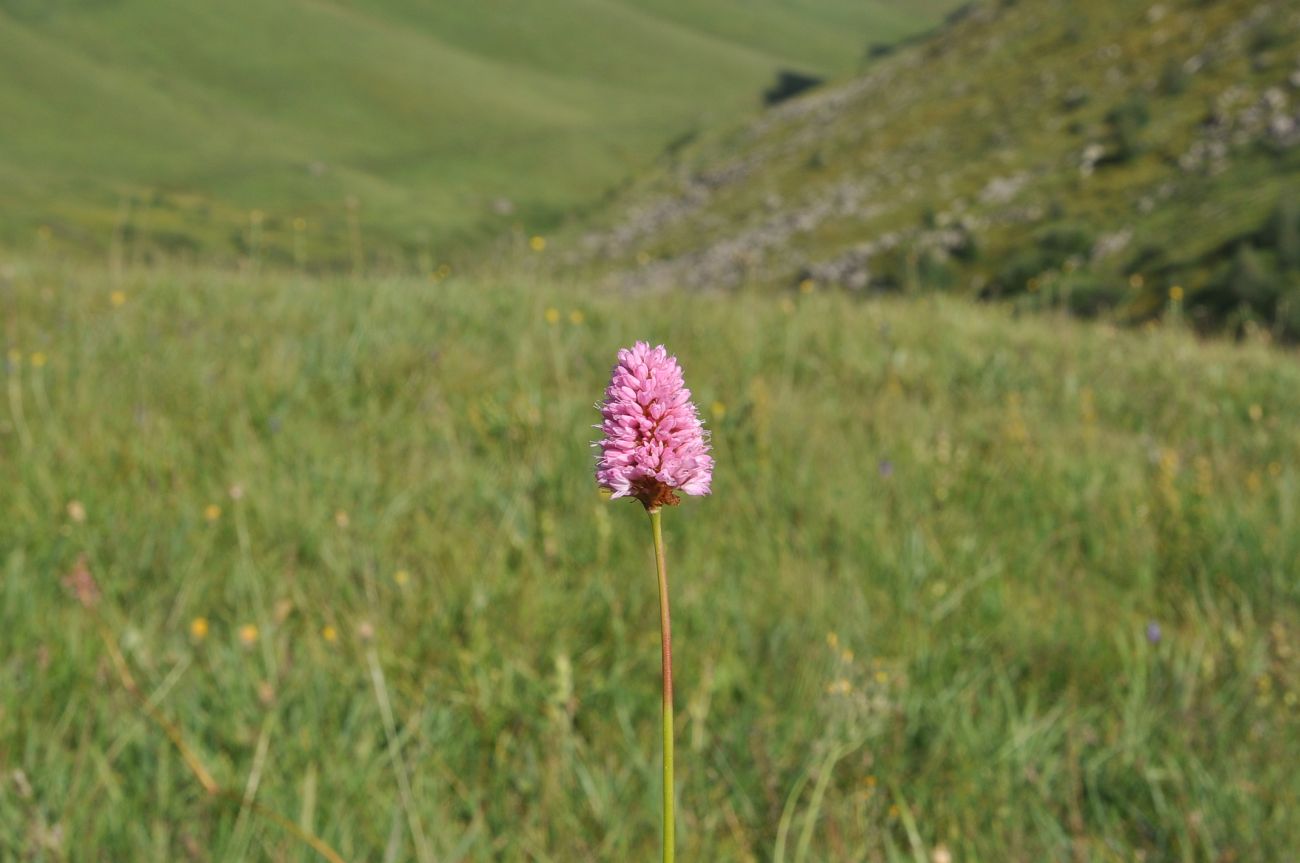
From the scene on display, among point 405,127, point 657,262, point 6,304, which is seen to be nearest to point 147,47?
point 405,127

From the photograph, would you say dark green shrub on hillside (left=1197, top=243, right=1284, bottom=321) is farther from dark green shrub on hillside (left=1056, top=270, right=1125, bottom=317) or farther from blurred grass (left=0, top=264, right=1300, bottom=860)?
blurred grass (left=0, top=264, right=1300, bottom=860)

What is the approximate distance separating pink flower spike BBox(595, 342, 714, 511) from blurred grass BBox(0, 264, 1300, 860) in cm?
110

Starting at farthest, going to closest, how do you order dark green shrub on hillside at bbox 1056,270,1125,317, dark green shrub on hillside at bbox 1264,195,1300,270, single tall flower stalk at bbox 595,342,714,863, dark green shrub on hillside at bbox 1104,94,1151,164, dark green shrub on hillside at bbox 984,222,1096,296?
dark green shrub on hillside at bbox 1104,94,1151,164 < dark green shrub on hillside at bbox 984,222,1096,296 < dark green shrub on hillside at bbox 1056,270,1125,317 < dark green shrub on hillside at bbox 1264,195,1300,270 < single tall flower stalk at bbox 595,342,714,863

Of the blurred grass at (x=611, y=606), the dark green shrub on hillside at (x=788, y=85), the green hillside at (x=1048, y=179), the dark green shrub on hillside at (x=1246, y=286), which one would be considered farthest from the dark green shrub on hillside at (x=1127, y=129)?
the dark green shrub on hillside at (x=788, y=85)

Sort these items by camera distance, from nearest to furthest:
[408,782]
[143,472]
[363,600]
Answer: [408,782] → [363,600] → [143,472]

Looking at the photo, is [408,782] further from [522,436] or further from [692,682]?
[522,436]

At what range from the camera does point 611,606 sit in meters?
3.02

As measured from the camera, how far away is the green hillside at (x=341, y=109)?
67188 millimetres

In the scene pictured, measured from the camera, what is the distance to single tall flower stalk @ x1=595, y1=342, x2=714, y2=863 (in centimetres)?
94

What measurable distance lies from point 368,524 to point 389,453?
2.16 ft

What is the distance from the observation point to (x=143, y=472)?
3684mm

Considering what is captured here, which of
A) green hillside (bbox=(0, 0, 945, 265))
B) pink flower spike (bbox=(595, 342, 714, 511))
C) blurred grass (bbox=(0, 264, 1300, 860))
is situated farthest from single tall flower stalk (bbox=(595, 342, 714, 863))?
green hillside (bbox=(0, 0, 945, 265))

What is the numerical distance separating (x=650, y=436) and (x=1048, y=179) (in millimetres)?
43453

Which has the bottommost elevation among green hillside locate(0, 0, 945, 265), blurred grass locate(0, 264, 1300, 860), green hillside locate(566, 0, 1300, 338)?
blurred grass locate(0, 264, 1300, 860)
